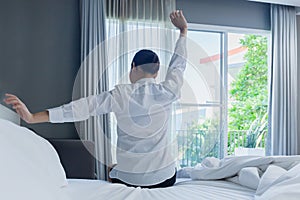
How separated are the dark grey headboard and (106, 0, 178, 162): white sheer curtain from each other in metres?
0.85

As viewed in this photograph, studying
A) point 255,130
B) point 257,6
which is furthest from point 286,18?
point 255,130

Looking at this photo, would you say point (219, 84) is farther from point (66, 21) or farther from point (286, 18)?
point (66, 21)

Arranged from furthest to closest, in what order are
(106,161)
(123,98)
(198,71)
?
(198,71), (106,161), (123,98)

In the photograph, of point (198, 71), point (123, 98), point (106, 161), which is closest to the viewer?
point (123, 98)

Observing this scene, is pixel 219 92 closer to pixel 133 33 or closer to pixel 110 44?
pixel 133 33

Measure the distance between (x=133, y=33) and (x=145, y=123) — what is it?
2.48 m

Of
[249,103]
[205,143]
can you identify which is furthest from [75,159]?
[249,103]

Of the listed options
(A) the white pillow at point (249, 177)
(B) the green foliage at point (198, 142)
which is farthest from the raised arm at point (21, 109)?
(B) the green foliage at point (198, 142)

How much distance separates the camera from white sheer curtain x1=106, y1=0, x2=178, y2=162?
4.12 meters

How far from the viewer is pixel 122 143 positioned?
1925 mm

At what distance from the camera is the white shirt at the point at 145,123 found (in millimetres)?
1852

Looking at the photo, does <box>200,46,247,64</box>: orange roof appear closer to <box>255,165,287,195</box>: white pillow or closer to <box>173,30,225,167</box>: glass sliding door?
<box>173,30,225,167</box>: glass sliding door

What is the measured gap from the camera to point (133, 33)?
13.8ft

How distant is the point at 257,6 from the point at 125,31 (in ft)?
5.67
